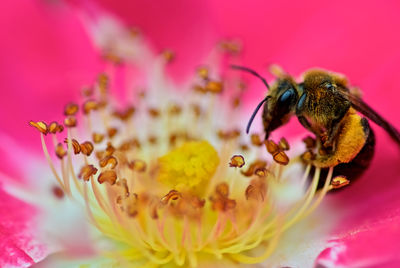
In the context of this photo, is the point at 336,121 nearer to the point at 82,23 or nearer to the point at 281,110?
the point at 281,110

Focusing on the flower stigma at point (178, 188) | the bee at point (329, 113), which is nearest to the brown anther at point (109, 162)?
the flower stigma at point (178, 188)

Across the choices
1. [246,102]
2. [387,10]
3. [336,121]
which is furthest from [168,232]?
[387,10]

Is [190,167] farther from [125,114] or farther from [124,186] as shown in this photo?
[125,114]

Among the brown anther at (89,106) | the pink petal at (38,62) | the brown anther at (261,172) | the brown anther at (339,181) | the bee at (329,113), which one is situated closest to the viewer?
the bee at (329,113)

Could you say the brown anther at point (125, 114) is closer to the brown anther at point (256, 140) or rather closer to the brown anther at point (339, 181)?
the brown anther at point (256, 140)

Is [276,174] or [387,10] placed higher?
[387,10]

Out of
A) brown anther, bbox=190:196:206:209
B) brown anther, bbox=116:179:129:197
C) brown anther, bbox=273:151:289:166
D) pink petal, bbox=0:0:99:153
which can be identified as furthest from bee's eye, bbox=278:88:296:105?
pink petal, bbox=0:0:99:153
